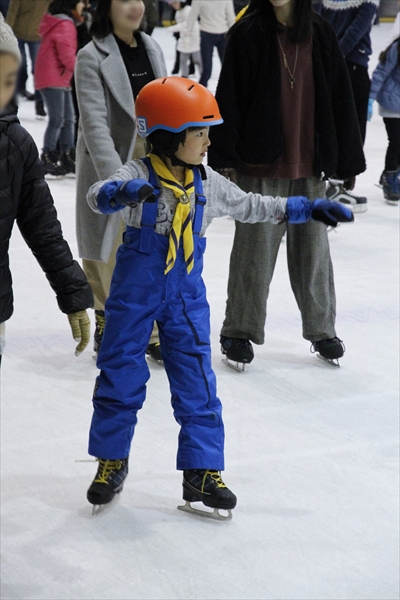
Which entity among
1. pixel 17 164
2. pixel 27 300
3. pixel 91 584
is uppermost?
pixel 17 164

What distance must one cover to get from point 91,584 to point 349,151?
1927mm

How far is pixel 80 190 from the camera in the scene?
3.23 meters

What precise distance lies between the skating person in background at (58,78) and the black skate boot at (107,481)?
178 inches

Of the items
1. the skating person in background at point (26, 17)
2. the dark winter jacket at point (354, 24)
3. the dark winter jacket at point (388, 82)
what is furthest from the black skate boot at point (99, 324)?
the skating person in background at point (26, 17)

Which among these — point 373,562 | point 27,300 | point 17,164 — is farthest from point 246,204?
point 27,300

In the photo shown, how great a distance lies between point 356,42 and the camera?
5.73 metres

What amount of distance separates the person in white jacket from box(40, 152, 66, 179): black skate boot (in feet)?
12.1

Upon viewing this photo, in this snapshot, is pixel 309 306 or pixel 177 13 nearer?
pixel 309 306

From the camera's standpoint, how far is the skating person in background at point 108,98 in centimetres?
296

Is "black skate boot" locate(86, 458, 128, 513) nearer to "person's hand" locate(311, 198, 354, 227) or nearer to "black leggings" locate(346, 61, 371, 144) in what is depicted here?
"person's hand" locate(311, 198, 354, 227)

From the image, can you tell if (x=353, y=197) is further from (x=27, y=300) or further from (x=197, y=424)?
(x=197, y=424)

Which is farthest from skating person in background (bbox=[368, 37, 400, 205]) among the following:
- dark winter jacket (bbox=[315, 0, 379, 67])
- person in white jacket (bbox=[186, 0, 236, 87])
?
person in white jacket (bbox=[186, 0, 236, 87])

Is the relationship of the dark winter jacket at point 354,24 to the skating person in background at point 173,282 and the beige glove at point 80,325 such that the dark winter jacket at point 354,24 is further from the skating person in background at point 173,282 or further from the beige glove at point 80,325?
the beige glove at point 80,325

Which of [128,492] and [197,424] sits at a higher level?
[197,424]
